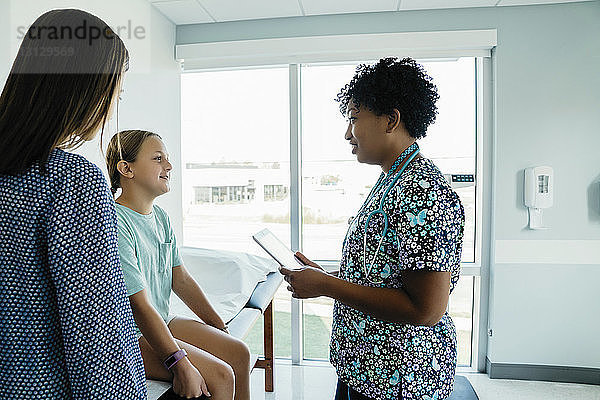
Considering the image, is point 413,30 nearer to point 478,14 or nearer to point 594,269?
point 478,14

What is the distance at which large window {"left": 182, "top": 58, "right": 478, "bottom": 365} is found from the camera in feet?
10.2

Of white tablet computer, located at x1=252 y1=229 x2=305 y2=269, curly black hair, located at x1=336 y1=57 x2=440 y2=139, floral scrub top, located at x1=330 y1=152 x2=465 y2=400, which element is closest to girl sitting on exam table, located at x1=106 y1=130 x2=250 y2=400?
white tablet computer, located at x1=252 y1=229 x2=305 y2=269

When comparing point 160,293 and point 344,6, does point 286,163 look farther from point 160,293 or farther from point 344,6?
point 160,293

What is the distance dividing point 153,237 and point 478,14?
2336 millimetres

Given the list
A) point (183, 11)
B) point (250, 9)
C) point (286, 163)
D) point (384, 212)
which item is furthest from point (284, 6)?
point (384, 212)

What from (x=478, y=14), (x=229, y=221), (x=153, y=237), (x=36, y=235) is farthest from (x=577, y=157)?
(x=36, y=235)

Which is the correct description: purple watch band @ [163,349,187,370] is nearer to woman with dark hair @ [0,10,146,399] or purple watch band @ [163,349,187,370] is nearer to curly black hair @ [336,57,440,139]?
woman with dark hair @ [0,10,146,399]

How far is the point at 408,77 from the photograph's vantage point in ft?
3.77

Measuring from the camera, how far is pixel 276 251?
59.9 inches

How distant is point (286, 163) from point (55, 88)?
2.51m

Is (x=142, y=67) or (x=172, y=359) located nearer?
(x=172, y=359)

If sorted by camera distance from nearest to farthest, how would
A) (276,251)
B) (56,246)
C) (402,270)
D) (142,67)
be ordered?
(56,246) → (402,270) → (276,251) → (142,67)

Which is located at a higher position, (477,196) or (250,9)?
(250,9)

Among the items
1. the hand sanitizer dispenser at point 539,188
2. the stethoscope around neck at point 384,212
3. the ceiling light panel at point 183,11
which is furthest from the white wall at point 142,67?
the hand sanitizer dispenser at point 539,188
